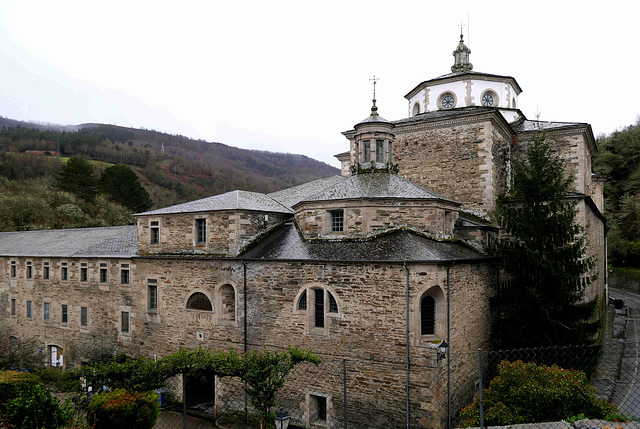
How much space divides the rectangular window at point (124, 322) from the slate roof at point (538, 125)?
70.9ft

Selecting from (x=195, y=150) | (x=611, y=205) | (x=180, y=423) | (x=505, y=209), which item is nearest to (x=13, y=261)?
(x=180, y=423)

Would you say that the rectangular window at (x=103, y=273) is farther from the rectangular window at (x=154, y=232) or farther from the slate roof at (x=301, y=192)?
the slate roof at (x=301, y=192)

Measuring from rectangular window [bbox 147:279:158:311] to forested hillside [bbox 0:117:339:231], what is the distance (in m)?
27.6

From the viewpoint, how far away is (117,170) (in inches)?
2051

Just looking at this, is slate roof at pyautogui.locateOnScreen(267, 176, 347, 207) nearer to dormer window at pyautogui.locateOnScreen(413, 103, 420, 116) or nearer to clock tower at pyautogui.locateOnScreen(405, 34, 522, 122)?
dormer window at pyautogui.locateOnScreen(413, 103, 420, 116)

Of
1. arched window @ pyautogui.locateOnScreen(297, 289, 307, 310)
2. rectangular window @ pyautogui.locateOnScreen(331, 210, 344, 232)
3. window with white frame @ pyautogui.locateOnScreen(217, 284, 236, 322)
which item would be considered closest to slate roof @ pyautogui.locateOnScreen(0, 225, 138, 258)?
window with white frame @ pyautogui.locateOnScreen(217, 284, 236, 322)

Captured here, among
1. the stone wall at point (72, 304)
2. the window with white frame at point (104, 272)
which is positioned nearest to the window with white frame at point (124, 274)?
the stone wall at point (72, 304)

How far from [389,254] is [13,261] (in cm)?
2339

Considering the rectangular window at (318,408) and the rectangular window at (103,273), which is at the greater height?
the rectangular window at (103,273)

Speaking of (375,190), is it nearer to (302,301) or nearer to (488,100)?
(302,301)

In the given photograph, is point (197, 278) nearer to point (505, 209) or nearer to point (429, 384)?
point (429, 384)

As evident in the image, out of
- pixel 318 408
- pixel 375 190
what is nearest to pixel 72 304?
pixel 318 408

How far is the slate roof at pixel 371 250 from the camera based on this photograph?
12.0 metres

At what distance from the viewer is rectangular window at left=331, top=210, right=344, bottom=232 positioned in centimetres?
1423
